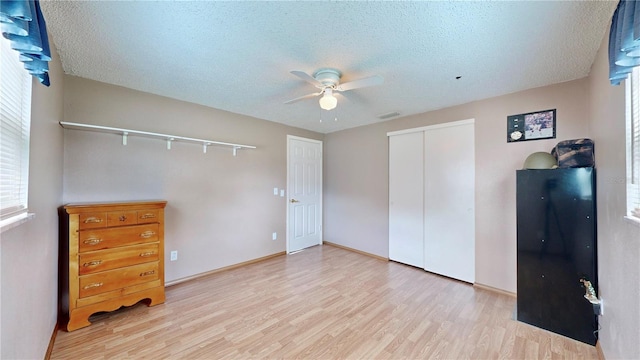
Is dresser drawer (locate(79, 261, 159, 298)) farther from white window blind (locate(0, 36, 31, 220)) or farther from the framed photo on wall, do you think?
the framed photo on wall

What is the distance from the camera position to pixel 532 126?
2.64 metres

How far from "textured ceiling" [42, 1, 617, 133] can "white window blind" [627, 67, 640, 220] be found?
525 mm

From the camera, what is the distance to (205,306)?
Answer: 2.50 m

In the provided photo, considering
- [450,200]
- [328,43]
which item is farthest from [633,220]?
[328,43]

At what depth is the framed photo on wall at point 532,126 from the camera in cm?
254

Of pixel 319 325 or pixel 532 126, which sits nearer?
pixel 319 325

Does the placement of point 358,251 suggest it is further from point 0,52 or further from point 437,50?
point 0,52

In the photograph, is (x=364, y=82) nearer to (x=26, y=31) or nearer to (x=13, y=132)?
(x=26, y=31)

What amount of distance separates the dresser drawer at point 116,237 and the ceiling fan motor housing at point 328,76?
2.32 m

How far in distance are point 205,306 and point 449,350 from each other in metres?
2.35

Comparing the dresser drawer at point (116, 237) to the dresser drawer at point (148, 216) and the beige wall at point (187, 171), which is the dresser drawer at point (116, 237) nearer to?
the dresser drawer at point (148, 216)

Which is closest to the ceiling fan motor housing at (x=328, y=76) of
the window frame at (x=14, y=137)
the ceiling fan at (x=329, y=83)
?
the ceiling fan at (x=329, y=83)

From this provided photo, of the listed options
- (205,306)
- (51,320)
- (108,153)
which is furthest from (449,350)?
(108,153)

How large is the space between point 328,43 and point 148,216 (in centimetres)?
248
